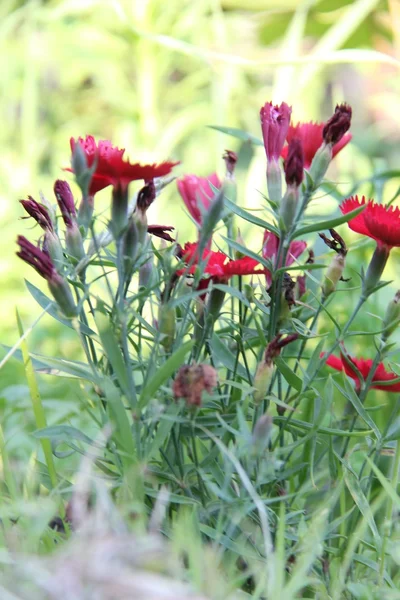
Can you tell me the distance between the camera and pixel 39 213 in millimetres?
540

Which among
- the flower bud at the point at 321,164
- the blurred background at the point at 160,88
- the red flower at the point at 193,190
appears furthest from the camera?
the blurred background at the point at 160,88

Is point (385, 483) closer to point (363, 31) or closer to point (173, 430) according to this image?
point (173, 430)

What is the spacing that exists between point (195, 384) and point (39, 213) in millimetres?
197

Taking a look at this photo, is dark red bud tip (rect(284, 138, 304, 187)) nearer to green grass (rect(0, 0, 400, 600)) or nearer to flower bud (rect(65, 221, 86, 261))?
green grass (rect(0, 0, 400, 600))

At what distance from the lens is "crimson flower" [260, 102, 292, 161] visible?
52 centimetres

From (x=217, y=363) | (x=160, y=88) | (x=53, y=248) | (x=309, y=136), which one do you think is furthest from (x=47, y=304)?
(x=160, y=88)

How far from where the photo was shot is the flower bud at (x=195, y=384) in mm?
448

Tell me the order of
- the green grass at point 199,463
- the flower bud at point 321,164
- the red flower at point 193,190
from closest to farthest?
the green grass at point 199,463
the flower bud at point 321,164
the red flower at point 193,190

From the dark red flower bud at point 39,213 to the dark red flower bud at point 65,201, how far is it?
0.04 feet

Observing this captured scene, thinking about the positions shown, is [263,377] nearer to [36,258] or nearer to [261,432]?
[261,432]

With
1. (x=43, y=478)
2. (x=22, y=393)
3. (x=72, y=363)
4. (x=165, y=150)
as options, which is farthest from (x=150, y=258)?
(x=165, y=150)

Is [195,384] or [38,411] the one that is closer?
[195,384]

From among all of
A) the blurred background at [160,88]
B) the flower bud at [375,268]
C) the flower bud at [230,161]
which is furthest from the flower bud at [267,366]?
the blurred background at [160,88]

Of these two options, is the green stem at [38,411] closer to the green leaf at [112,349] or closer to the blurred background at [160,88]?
the green leaf at [112,349]
